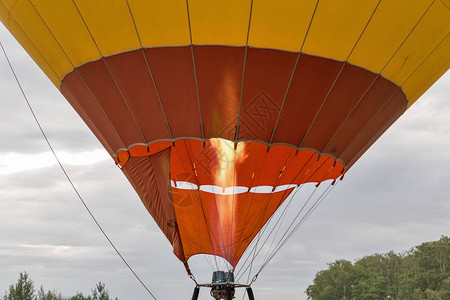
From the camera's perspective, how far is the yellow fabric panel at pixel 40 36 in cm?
852

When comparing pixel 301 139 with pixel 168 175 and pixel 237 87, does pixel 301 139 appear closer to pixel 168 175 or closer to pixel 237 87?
pixel 237 87

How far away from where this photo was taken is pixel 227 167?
359 inches

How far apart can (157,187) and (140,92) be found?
1.82 meters

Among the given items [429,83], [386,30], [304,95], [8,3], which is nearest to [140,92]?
[304,95]

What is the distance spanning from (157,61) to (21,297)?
50.9 m

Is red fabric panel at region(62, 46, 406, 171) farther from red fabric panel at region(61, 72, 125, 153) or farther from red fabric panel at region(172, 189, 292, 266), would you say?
red fabric panel at region(172, 189, 292, 266)

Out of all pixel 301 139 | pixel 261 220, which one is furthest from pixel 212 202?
pixel 301 139

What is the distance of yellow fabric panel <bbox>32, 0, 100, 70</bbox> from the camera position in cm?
798

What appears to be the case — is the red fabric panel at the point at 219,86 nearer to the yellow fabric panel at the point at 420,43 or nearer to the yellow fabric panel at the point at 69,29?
the yellow fabric panel at the point at 69,29

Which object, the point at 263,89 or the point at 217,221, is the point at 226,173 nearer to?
the point at 217,221

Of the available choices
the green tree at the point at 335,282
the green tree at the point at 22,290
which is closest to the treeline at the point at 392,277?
the green tree at the point at 335,282

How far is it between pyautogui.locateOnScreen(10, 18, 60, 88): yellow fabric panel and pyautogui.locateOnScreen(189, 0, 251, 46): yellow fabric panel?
3022mm

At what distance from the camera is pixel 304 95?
26.7 ft

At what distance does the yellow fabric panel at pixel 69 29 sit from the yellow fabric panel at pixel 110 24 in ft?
0.52
